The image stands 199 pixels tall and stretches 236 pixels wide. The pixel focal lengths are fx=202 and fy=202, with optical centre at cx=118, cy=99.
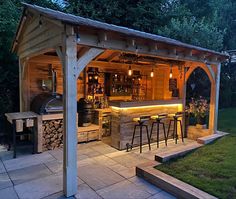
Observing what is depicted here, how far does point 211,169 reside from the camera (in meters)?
3.72

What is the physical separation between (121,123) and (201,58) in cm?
274

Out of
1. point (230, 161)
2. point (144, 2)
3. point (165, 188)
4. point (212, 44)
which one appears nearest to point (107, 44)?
point (165, 188)

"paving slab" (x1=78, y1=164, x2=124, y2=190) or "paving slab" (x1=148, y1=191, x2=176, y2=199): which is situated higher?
"paving slab" (x1=78, y1=164, x2=124, y2=190)

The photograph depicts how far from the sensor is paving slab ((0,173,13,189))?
3.30 meters

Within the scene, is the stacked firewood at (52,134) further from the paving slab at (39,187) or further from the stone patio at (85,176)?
the paving slab at (39,187)

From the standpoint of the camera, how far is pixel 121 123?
512 cm

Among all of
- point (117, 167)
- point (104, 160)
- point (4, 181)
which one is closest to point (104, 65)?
point (104, 160)

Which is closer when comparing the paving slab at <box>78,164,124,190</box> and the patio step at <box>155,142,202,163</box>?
the paving slab at <box>78,164,124,190</box>

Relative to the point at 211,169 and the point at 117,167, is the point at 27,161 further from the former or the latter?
the point at 211,169

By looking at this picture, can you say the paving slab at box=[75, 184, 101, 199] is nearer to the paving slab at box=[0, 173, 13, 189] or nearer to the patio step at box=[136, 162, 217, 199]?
the patio step at box=[136, 162, 217, 199]

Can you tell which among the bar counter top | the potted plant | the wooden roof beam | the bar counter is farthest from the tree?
the bar counter

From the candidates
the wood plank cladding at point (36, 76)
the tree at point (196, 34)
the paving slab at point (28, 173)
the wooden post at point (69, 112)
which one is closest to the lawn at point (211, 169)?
the wooden post at point (69, 112)

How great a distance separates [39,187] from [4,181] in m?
0.70

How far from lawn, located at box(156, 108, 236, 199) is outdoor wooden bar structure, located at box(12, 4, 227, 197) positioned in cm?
148
